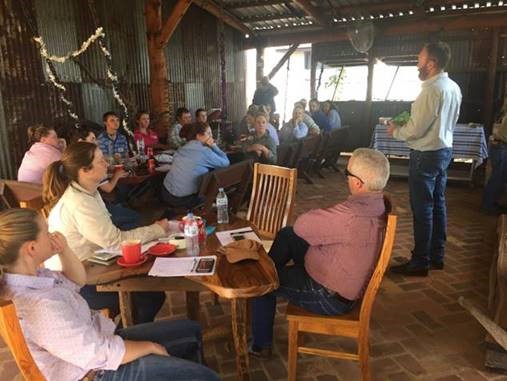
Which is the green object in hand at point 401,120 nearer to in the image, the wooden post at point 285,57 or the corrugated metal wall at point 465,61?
the corrugated metal wall at point 465,61

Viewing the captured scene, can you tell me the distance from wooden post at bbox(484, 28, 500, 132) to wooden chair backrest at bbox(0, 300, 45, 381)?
27.7 feet

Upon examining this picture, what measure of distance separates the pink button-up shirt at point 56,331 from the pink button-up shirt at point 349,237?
3.24 feet

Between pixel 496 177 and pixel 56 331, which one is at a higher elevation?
pixel 56 331

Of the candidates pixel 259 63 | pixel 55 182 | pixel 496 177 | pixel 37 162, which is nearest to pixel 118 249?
pixel 55 182

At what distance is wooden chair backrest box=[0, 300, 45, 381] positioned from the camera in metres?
1.04

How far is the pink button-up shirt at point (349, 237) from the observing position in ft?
5.95

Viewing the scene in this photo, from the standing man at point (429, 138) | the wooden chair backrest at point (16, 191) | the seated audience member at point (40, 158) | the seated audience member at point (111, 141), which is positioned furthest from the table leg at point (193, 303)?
the seated audience member at point (111, 141)

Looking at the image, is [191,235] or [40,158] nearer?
[191,235]

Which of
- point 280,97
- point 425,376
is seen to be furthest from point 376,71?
point 425,376

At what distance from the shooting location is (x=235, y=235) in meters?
2.14

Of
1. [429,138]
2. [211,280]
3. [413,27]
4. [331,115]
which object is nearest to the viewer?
[211,280]

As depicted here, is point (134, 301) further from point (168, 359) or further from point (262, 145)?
point (262, 145)

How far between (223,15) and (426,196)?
706cm

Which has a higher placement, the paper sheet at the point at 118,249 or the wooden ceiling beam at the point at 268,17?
the wooden ceiling beam at the point at 268,17
